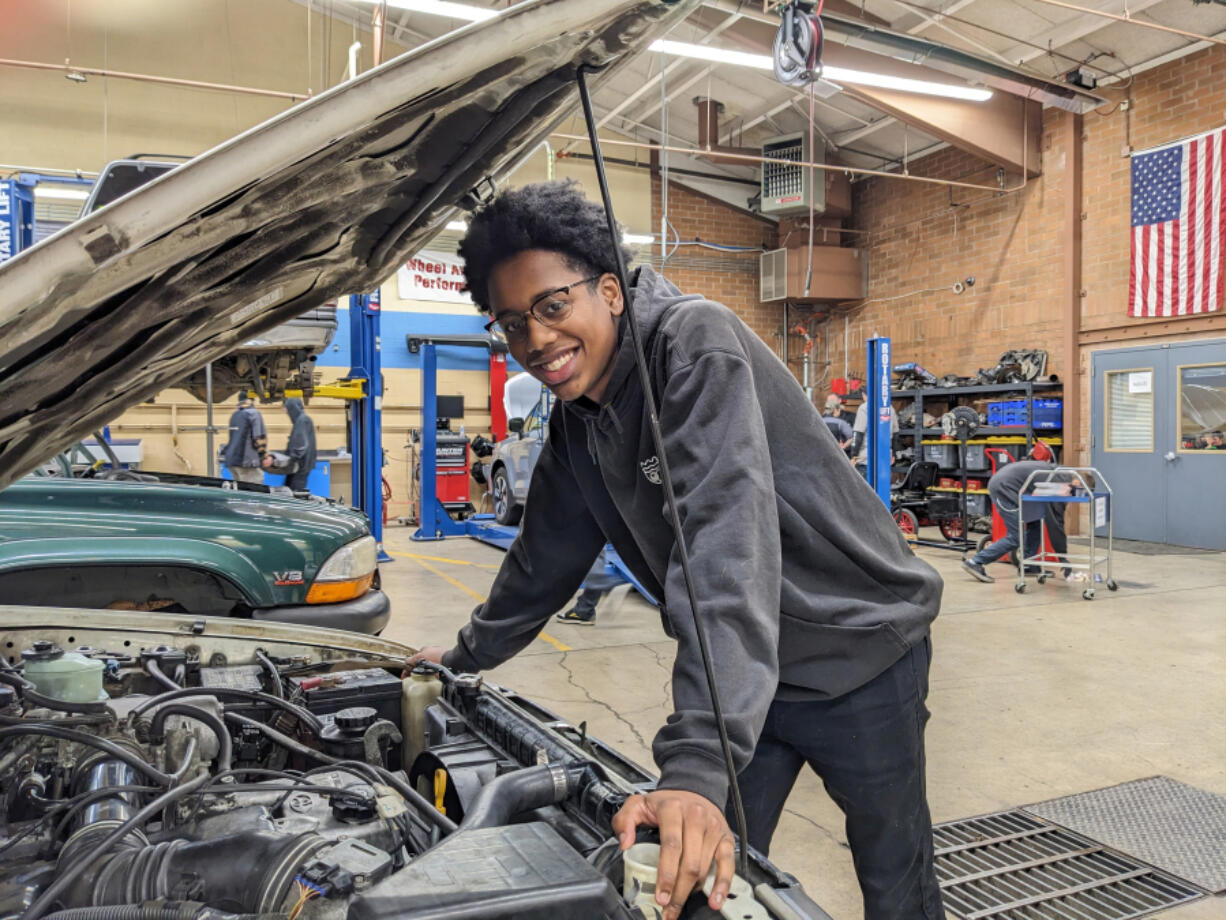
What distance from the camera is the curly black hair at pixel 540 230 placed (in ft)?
4.44

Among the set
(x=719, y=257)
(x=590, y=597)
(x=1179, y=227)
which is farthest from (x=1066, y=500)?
(x=719, y=257)

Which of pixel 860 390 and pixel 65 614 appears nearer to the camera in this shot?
pixel 65 614

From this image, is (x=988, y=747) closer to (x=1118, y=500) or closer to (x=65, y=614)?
(x=65, y=614)

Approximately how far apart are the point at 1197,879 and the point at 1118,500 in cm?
869

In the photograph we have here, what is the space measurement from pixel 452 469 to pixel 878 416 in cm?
579

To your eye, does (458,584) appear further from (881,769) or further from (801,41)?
(881,769)

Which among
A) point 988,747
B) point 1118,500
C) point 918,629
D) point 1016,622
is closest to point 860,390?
point 1118,500

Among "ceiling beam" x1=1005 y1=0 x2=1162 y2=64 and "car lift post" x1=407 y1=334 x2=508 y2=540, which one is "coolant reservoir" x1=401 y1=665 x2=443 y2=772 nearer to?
"car lift post" x1=407 y1=334 x2=508 y2=540

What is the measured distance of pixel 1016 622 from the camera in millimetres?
5711

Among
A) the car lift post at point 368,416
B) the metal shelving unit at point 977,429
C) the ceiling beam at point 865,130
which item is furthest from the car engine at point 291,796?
the ceiling beam at point 865,130

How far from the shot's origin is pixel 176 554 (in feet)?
10.0

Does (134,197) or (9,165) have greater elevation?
(9,165)

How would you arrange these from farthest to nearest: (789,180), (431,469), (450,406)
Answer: (789,180), (450,406), (431,469)

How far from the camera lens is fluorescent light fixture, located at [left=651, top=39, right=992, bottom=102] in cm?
795
